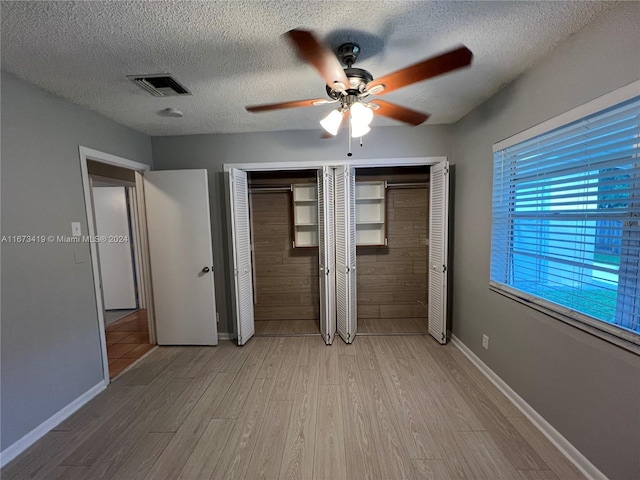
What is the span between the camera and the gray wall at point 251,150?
9.48 ft

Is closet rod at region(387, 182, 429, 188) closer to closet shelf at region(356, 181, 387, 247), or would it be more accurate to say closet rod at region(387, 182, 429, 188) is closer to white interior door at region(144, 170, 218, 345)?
closet shelf at region(356, 181, 387, 247)

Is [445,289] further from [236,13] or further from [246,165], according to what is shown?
[236,13]

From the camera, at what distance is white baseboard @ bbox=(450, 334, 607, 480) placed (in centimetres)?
141

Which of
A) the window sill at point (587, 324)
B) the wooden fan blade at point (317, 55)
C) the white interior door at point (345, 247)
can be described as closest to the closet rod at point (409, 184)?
the white interior door at point (345, 247)

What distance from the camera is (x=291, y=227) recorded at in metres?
3.61

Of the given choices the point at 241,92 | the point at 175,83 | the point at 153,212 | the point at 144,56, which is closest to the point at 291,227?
the point at 153,212

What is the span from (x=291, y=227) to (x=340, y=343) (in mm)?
1669

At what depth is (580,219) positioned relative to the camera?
143 cm

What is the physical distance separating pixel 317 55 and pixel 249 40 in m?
0.58

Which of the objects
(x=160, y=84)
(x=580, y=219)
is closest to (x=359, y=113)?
(x=580, y=219)

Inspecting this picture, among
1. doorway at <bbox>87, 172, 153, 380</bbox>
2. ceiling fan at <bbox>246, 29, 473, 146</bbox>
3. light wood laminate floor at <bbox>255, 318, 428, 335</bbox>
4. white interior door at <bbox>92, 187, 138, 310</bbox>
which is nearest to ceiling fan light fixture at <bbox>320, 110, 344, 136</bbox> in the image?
ceiling fan at <bbox>246, 29, 473, 146</bbox>

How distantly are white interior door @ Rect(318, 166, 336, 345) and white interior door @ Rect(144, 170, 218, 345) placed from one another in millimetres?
1294

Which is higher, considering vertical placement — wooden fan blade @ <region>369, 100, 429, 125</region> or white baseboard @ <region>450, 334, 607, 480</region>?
wooden fan blade @ <region>369, 100, 429, 125</region>

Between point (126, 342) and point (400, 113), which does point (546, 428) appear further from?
point (126, 342)
